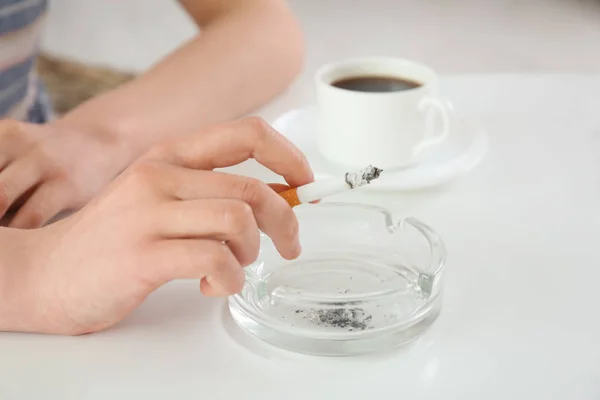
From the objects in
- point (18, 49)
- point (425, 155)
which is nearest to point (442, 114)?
point (425, 155)

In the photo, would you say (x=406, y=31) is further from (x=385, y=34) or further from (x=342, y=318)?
(x=342, y=318)

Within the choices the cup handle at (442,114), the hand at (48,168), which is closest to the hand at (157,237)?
the hand at (48,168)

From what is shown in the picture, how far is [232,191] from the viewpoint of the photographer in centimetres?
46

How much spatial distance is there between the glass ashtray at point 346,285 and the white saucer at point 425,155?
0.29 ft

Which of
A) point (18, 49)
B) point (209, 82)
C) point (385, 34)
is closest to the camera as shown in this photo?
point (209, 82)

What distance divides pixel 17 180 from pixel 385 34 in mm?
956

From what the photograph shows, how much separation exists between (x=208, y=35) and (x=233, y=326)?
1.58 feet

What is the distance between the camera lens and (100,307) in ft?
1.54

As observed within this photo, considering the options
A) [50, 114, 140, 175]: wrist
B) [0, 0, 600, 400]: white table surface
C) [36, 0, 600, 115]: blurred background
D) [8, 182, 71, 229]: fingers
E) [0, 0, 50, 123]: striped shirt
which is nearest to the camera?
[0, 0, 600, 400]: white table surface

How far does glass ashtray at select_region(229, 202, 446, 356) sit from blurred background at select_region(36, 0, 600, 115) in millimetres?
464

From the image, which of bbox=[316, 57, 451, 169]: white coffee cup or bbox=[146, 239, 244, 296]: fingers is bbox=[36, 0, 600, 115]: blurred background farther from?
bbox=[146, 239, 244, 296]: fingers

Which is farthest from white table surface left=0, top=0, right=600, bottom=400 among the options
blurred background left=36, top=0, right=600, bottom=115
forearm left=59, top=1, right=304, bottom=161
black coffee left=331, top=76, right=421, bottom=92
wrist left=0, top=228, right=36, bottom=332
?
blurred background left=36, top=0, right=600, bottom=115

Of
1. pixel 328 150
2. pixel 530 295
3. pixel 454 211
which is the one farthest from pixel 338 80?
pixel 530 295

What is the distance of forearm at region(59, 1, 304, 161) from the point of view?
761mm
